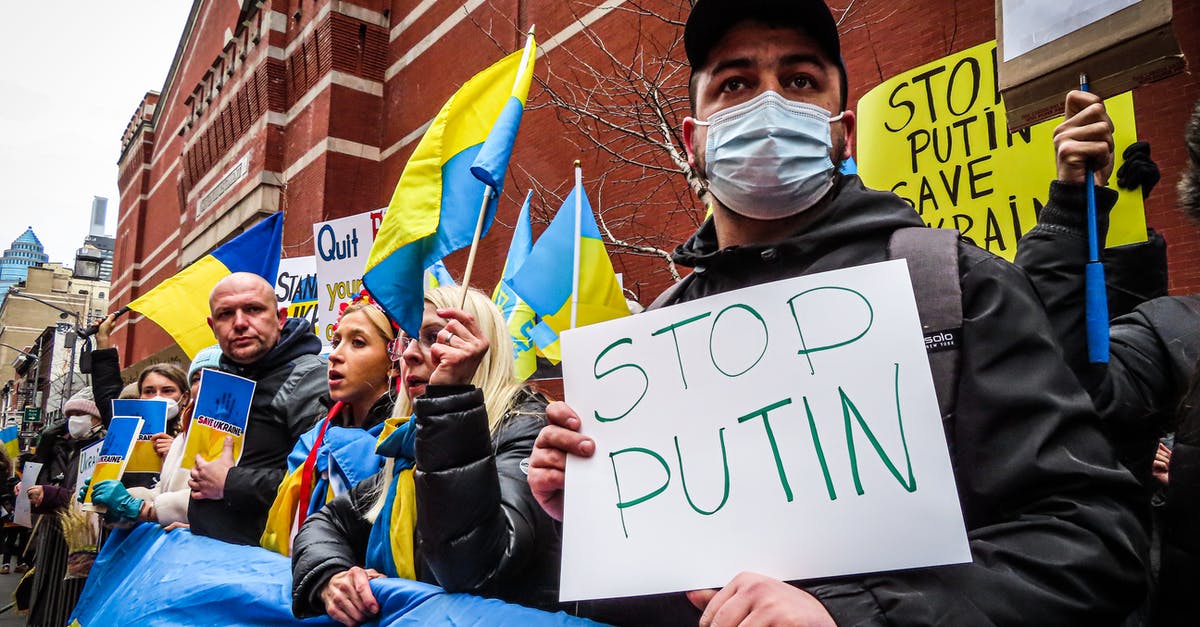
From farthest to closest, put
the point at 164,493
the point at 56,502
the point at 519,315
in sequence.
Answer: the point at 56,502
the point at 519,315
the point at 164,493

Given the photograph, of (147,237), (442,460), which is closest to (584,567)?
(442,460)

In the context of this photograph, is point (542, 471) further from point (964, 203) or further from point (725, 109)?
point (964, 203)

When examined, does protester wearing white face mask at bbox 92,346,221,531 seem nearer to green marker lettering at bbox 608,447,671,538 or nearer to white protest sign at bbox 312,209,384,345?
white protest sign at bbox 312,209,384,345

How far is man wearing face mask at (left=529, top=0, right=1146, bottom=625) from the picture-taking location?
1.11 m

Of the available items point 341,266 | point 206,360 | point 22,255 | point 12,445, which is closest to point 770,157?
point 206,360

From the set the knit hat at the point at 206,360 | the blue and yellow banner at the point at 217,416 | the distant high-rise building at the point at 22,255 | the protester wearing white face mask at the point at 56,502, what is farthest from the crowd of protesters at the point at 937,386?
the distant high-rise building at the point at 22,255

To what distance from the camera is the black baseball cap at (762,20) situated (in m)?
1.61

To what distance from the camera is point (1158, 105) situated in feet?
17.2

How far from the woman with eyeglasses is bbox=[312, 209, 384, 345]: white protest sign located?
4.06 meters

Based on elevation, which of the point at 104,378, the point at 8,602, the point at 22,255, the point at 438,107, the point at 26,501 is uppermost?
the point at 22,255

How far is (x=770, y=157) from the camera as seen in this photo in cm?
156

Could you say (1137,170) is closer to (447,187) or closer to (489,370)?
(489,370)

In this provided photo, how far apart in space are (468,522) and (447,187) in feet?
4.18

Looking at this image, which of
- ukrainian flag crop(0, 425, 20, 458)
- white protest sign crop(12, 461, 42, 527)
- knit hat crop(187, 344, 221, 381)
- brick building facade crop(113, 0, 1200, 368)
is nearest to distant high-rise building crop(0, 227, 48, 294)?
brick building facade crop(113, 0, 1200, 368)
